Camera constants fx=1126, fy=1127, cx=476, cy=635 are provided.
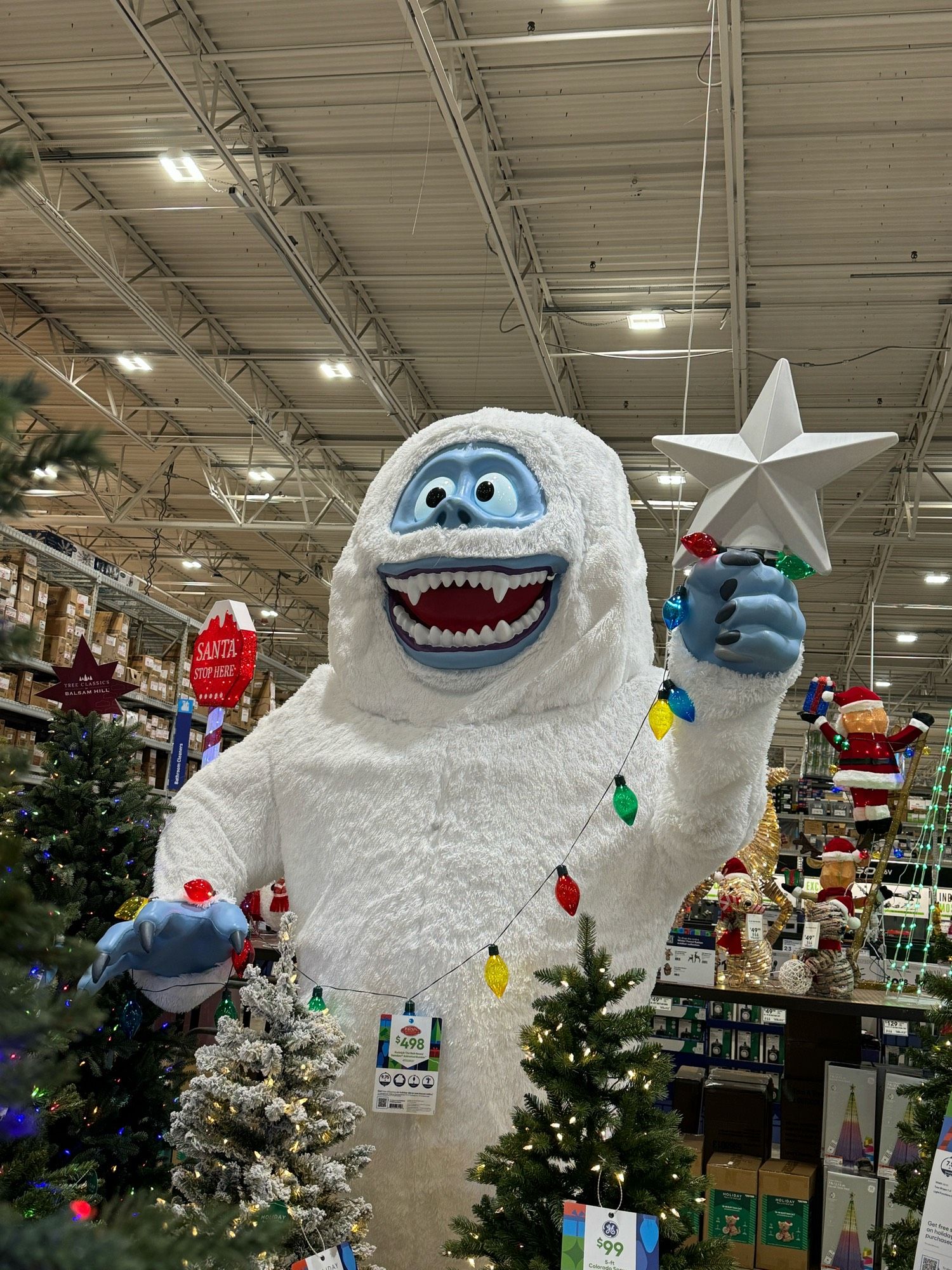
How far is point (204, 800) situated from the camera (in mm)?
2518

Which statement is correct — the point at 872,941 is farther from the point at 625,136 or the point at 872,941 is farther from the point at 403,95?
the point at 403,95

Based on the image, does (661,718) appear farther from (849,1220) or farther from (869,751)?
(869,751)

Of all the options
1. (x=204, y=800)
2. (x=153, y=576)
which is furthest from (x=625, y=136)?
(x=153, y=576)

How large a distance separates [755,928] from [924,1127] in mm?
2258

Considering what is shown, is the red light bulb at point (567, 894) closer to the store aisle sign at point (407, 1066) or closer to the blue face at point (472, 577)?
the store aisle sign at point (407, 1066)

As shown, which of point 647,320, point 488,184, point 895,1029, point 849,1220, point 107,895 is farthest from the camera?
point 647,320

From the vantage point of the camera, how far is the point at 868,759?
3705 mm

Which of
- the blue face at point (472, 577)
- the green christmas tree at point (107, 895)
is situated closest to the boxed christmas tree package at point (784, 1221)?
the green christmas tree at point (107, 895)

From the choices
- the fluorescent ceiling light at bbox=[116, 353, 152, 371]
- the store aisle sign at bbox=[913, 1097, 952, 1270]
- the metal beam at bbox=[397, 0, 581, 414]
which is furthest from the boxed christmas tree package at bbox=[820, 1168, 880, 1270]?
the fluorescent ceiling light at bbox=[116, 353, 152, 371]

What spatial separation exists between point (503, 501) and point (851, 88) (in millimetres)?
4367

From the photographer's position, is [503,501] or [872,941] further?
[872,941]

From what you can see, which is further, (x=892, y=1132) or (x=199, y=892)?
(x=892, y=1132)

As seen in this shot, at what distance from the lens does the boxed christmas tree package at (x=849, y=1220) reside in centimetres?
294

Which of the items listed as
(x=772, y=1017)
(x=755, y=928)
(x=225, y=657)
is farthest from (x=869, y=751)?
(x=225, y=657)
